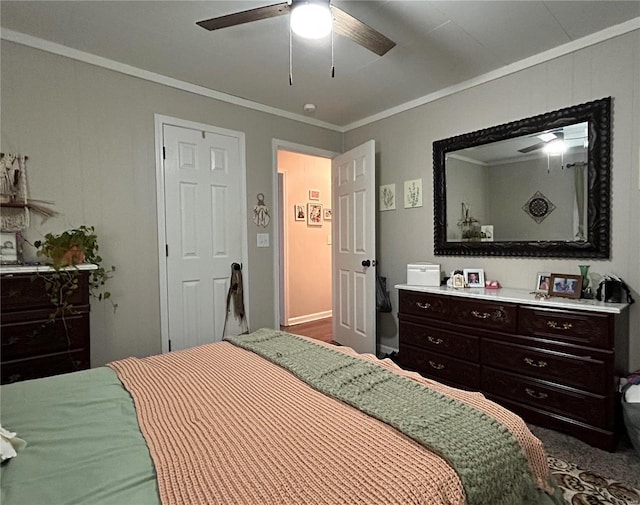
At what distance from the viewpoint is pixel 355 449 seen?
0.89 meters

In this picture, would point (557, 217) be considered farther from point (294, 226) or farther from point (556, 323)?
point (294, 226)

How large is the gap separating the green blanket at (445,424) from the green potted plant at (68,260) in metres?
1.60

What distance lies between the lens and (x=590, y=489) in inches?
66.2

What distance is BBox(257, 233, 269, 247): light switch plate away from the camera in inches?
139

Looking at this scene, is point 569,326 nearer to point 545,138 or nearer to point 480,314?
point 480,314

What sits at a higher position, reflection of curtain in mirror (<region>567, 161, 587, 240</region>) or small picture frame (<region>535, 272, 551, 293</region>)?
reflection of curtain in mirror (<region>567, 161, 587, 240</region>)

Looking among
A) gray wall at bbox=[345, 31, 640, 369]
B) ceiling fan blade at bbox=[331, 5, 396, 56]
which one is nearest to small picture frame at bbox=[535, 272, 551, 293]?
gray wall at bbox=[345, 31, 640, 369]

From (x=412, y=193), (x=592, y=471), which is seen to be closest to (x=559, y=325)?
(x=592, y=471)

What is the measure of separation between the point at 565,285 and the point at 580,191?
648 millimetres

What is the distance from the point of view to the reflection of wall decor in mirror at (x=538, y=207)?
2.56m

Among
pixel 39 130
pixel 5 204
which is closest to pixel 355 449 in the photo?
pixel 5 204

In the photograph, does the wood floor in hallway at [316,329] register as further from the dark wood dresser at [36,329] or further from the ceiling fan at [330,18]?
the ceiling fan at [330,18]

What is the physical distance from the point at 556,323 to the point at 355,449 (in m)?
1.86

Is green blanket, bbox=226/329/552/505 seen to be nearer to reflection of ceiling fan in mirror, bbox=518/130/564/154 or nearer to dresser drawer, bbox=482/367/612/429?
dresser drawer, bbox=482/367/612/429
